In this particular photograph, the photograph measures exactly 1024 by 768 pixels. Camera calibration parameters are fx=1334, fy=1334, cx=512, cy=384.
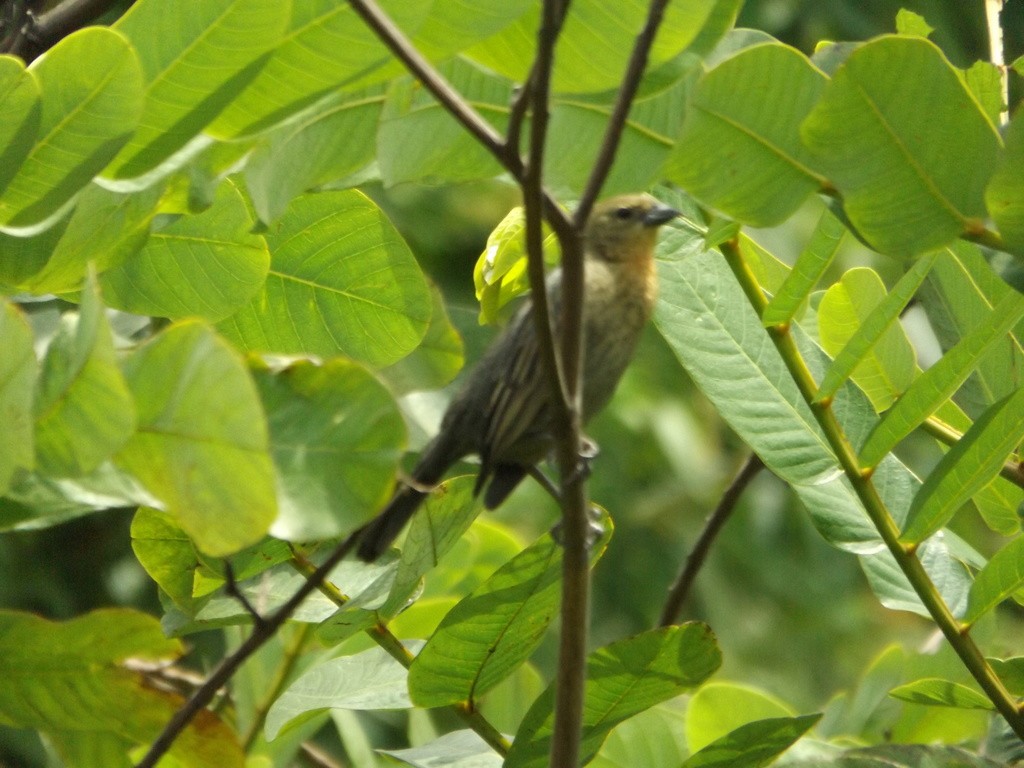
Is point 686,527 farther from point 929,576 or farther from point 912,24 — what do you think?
point 912,24

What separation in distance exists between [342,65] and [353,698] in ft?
4.17

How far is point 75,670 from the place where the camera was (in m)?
2.14

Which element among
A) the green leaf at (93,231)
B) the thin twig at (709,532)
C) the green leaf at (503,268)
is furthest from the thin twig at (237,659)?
the thin twig at (709,532)

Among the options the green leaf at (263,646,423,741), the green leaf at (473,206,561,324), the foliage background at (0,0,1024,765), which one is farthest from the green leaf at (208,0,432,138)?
the foliage background at (0,0,1024,765)

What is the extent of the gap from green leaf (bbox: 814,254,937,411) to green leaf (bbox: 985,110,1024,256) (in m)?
0.24

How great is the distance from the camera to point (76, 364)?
1.47 m

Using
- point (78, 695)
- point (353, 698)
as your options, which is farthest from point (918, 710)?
point (78, 695)

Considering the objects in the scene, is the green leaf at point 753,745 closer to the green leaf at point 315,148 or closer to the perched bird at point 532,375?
the perched bird at point 532,375

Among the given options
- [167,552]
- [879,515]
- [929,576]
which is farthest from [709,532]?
[167,552]

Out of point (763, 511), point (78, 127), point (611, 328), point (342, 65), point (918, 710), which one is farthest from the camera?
point (763, 511)

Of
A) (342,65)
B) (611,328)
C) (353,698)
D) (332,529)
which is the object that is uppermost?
(342,65)

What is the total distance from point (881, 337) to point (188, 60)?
1.26m

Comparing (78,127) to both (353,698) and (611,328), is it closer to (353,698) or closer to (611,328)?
(353,698)

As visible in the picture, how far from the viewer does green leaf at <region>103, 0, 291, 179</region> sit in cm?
182
